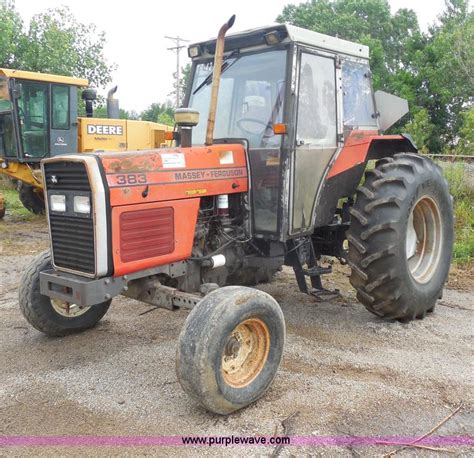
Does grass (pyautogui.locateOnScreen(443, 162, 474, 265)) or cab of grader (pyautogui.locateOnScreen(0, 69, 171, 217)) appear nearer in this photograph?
grass (pyautogui.locateOnScreen(443, 162, 474, 265))

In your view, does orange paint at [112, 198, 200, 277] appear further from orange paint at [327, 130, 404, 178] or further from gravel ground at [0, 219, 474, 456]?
orange paint at [327, 130, 404, 178]

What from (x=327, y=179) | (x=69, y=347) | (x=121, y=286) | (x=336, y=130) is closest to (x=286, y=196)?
(x=327, y=179)

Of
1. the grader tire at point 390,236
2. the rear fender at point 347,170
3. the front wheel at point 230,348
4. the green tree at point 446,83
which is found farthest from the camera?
the green tree at point 446,83

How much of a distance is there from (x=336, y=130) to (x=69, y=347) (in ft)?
9.26

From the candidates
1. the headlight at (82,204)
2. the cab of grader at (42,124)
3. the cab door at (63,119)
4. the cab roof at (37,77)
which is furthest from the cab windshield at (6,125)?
the headlight at (82,204)

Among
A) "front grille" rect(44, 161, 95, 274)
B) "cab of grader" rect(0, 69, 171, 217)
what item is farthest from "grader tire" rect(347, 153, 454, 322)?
"cab of grader" rect(0, 69, 171, 217)

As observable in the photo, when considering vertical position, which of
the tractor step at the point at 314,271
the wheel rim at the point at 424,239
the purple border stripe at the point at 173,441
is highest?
the wheel rim at the point at 424,239

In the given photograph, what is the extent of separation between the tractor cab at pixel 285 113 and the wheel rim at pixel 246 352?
95 cm

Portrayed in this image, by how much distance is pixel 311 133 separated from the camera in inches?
168

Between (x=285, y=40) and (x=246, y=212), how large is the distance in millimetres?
1349

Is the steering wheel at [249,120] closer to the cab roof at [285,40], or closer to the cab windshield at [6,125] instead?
the cab roof at [285,40]

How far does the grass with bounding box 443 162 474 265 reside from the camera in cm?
688

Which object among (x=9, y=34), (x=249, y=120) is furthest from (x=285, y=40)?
(x=9, y=34)

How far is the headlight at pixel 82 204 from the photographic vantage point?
3328 mm
